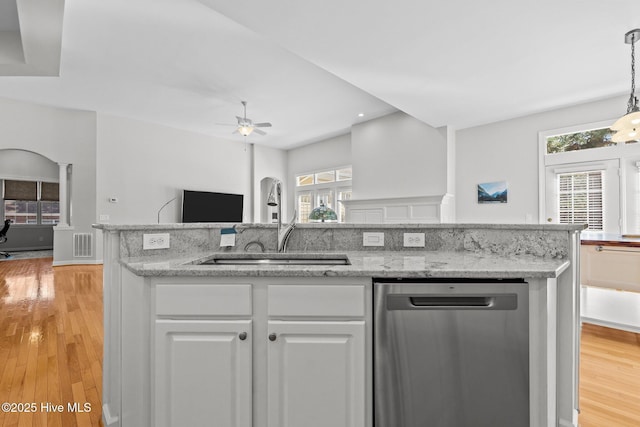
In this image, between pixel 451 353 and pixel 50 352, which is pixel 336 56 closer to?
pixel 451 353

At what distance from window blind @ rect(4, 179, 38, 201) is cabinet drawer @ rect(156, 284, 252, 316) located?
11136 mm

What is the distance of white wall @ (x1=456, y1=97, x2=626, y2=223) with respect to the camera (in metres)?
4.84

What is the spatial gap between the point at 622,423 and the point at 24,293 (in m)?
6.27

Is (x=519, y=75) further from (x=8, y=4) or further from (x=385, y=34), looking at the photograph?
(x=8, y=4)

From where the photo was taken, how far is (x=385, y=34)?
2.97 meters

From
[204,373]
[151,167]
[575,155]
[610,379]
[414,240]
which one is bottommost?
[610,379]

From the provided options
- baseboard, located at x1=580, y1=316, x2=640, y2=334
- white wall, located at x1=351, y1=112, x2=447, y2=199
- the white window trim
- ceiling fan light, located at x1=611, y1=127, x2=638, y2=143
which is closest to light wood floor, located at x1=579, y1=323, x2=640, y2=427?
baseboard, located at x1=580, y1=316, x2=640, y2=334

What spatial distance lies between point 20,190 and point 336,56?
34.6ft

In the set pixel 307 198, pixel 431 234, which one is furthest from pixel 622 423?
pixel 307 198

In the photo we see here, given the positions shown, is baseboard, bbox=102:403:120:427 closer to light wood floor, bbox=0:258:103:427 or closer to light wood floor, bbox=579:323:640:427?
light wood floor, bbox=0:258:103:427

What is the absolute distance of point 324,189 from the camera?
8.74m

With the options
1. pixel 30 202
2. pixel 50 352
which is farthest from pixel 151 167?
pixel 50 352

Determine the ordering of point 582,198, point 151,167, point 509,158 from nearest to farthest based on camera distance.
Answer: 1. point 582,198
2. point 509,158
3. point 151,167

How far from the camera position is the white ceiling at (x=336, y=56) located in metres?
2.68
